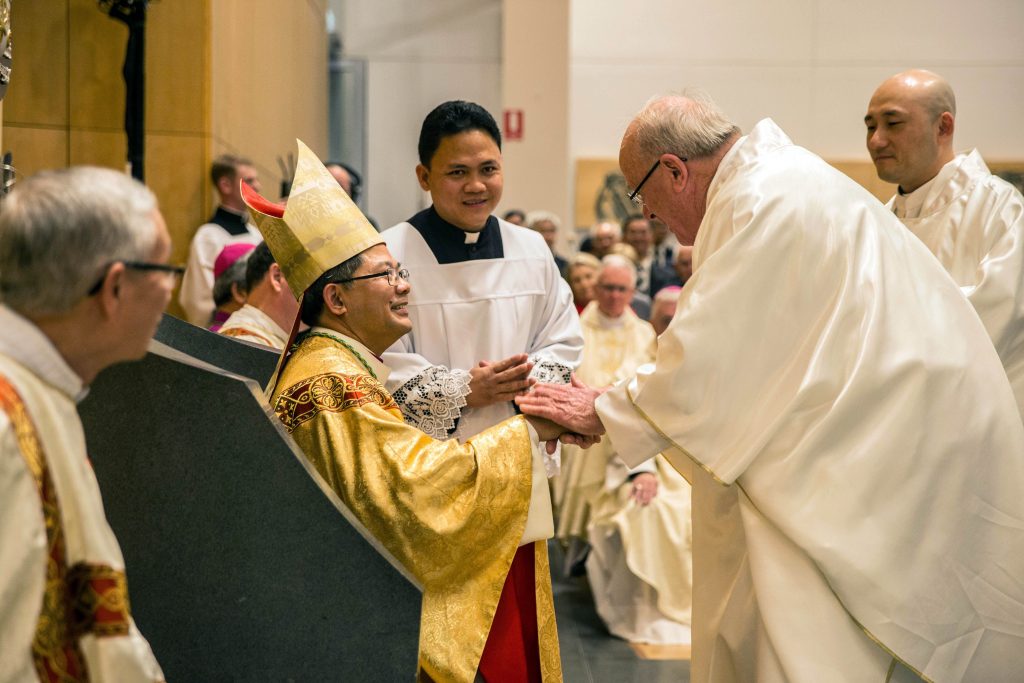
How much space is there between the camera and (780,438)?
2.49 metres

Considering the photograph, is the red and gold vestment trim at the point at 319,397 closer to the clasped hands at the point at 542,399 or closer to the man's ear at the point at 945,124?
the clasped hands at the point at 542,399

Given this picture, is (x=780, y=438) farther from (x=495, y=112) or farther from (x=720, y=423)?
(x=495, y=112)

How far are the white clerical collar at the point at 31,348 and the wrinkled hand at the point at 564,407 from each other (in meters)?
1.35

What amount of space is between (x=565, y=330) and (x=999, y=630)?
1.38 m

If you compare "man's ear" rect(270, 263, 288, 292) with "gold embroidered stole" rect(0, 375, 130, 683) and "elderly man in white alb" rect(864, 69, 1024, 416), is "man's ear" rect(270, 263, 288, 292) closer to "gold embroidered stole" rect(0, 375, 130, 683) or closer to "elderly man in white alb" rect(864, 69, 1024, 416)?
"elderly man in white alb" rect(864, 69, 1024, 416)

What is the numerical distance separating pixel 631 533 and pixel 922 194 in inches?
89.2

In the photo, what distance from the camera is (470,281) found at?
319 cm

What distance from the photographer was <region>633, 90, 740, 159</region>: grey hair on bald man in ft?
9.30

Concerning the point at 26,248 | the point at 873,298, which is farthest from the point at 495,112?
the point at 26,248

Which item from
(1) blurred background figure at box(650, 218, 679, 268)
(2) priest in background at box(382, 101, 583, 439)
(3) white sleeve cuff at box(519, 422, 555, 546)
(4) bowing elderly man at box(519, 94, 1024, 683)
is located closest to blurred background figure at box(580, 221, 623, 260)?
(1) blurred background figure at box(650, 218, 679, 268)

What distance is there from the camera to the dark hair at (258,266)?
379cm

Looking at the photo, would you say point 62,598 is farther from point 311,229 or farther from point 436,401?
point 436,401

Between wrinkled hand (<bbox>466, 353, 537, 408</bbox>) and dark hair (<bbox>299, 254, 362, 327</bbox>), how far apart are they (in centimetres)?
46

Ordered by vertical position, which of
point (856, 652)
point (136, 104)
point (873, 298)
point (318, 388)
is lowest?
point (856, 652)
